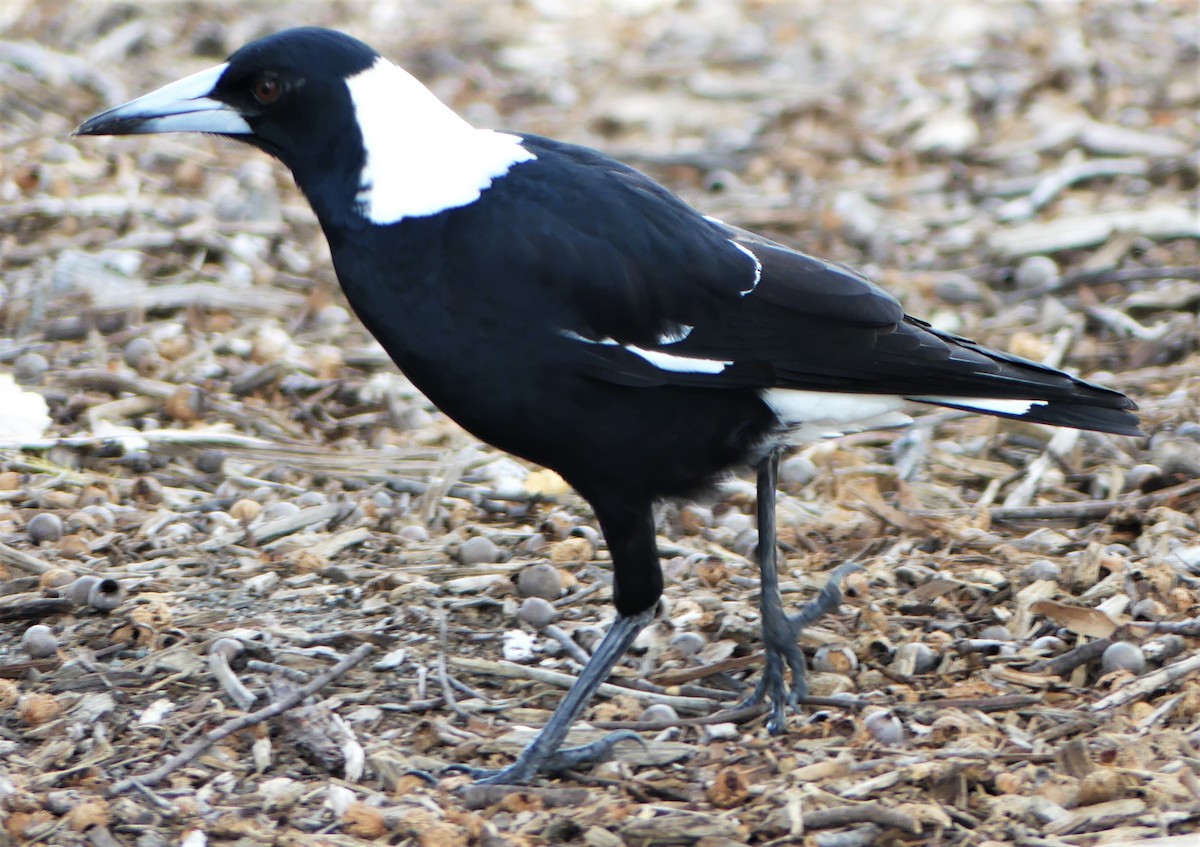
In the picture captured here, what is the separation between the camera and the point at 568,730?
2570mm

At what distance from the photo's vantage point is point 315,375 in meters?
3.84

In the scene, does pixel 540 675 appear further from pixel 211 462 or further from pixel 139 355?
pixel 139 355

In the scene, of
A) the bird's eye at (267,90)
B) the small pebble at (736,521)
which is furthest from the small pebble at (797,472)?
the bird's eye at (267,90)

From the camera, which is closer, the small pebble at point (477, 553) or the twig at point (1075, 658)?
the twig at point (1075, 658)

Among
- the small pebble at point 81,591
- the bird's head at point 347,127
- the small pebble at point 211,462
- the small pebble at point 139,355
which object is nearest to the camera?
the bird's head at point 347,127

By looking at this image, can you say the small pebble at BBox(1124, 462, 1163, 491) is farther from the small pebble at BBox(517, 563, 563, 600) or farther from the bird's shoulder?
the small pebble at BBox(517, 563, 563, 600)

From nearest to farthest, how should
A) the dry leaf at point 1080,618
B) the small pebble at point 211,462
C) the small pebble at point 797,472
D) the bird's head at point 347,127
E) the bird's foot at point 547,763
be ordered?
the bird's foot at point 547,763 → the bird's head at point 347,127 → the dry leaf at point 1080,618 → the small pebble at point 211,462 → the small pebble at point 797,472

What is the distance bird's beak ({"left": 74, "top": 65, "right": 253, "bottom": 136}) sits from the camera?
2709 millimetres

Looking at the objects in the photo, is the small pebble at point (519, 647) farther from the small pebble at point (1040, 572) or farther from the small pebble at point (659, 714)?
the small pebble at point (1040, 572)

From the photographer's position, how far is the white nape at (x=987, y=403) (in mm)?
2725

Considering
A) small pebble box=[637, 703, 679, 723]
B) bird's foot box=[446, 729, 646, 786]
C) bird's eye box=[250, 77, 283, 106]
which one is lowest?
bird's foot box=[446, 729, 646, 786]

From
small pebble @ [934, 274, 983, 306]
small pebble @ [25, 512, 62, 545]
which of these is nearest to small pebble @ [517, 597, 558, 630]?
small pebble @ [25, 512, 62, 545]

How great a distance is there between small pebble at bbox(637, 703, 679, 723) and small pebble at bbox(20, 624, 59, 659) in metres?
1.02

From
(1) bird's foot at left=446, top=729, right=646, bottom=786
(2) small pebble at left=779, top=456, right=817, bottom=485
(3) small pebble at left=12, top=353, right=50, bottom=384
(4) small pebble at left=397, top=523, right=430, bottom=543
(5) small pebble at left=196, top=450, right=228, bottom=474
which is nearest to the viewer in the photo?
(1) bird's foot at left=446, top=729, right=646, bottom=786
